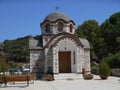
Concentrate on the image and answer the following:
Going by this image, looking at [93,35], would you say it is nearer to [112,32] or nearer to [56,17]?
[112,32]

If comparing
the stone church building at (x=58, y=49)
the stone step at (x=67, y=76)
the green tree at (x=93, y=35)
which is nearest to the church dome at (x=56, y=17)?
the stone church building at (x=58, y=49)

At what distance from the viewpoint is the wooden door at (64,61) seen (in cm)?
3488

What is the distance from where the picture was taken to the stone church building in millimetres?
32844

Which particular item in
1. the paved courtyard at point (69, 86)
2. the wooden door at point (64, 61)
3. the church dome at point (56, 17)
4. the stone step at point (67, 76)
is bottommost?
the paved courtyard at point (69, 86)

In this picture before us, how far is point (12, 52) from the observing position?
74812 mm

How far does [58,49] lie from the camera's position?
32906 millimetres

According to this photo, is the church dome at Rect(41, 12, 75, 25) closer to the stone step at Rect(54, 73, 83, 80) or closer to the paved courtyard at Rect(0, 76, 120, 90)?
the stone step at Rect(54, 73, 83, 80)

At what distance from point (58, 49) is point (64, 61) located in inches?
114

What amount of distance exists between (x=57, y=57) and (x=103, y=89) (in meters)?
14.2

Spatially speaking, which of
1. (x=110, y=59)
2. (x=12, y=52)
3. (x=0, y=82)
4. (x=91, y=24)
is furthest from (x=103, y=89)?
(x=12, y=52)

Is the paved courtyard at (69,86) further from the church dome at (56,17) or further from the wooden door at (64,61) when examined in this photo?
the church dome at (56,17)

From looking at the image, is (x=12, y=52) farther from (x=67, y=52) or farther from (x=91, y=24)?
(x=67, y=52)

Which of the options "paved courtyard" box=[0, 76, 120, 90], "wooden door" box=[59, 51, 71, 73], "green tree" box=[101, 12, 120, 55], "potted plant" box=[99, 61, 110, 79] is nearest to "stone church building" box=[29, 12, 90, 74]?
"wooden door" box=[59, 51, 71, 73]

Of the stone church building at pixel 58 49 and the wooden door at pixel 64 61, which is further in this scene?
the wooden door at pixel 64 61
